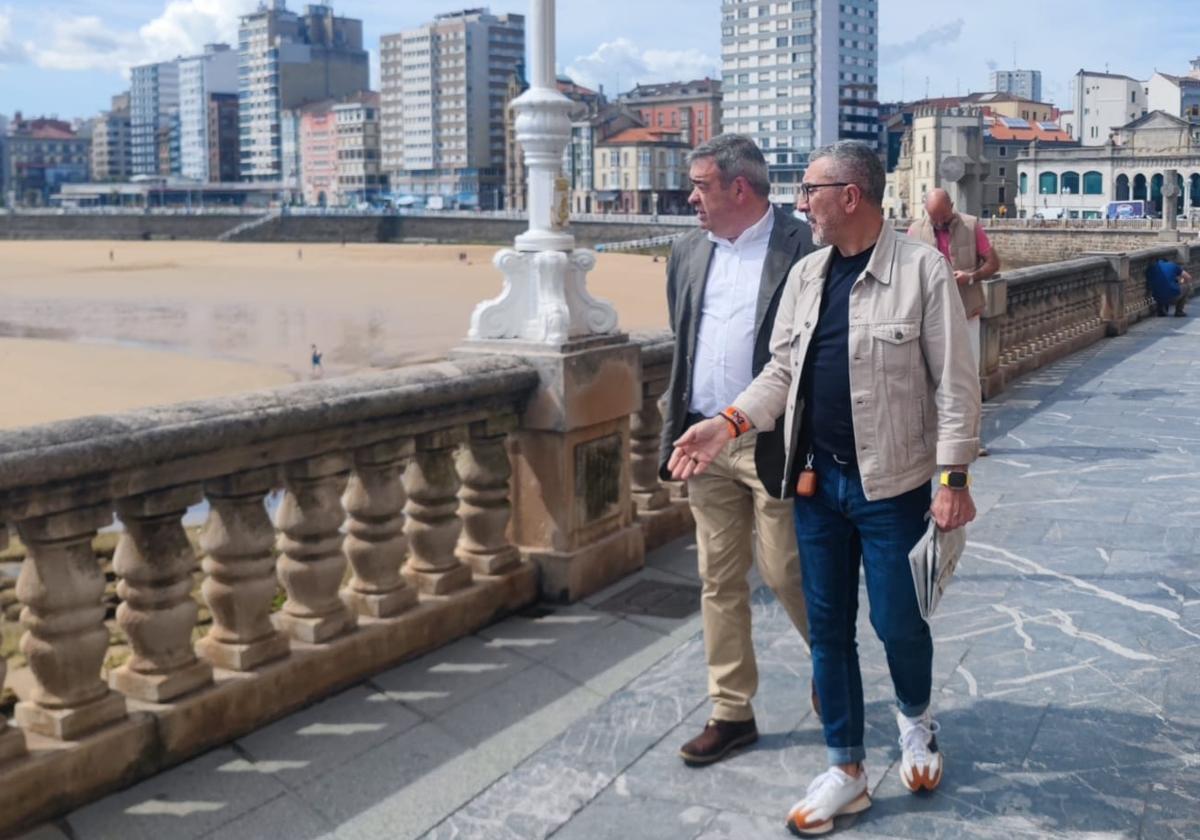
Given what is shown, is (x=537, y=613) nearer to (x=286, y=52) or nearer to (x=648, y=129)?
(x=648, y=129)

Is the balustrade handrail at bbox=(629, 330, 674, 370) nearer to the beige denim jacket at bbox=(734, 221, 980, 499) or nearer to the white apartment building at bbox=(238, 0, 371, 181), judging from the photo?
the beige denim jacket at bbox=(734, 221, 980, 499)

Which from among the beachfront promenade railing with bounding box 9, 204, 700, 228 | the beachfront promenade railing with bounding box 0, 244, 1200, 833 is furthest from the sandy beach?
the beachfront promenade railing with bounding box 0, 244, 1200, 833

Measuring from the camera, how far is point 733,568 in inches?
159

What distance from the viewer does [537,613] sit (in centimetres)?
557

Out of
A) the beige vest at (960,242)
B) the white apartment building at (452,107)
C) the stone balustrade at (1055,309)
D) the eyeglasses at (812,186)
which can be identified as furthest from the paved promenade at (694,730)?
the white apartment building at (452,107)

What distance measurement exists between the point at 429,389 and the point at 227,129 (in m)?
191

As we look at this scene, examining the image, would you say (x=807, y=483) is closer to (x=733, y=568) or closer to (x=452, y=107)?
(x=733, y=568)

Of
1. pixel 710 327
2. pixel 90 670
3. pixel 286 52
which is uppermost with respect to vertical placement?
pixel 286 52

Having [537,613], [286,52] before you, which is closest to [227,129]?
[286,52]

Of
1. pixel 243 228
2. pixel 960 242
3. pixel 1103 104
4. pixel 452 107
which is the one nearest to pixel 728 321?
pixel 960 242

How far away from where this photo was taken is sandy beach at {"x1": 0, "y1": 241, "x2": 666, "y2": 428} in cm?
3400

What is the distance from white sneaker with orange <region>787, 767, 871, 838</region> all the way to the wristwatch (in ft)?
2.60

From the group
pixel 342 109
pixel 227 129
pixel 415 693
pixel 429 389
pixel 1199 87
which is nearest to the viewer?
pixel 415 693

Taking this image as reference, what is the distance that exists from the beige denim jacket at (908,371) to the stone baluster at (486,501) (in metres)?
2.30
